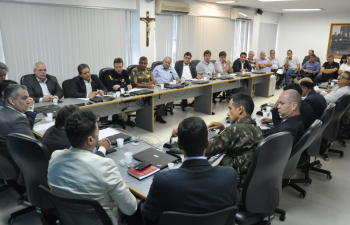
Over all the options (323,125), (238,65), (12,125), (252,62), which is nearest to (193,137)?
(12,125)

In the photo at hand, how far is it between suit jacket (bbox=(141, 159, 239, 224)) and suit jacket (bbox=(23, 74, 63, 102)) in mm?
3288

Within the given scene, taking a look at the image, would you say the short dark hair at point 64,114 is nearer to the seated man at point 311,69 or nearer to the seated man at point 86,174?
the seated man at point 86,174

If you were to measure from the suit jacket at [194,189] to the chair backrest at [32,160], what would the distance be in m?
0.93

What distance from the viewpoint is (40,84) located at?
4.19 metres

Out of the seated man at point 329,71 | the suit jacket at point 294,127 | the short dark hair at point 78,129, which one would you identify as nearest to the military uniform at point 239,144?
the suit jacket at point 294,127

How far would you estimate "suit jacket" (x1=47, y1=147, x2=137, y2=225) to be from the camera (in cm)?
144

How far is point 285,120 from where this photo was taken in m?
2.47

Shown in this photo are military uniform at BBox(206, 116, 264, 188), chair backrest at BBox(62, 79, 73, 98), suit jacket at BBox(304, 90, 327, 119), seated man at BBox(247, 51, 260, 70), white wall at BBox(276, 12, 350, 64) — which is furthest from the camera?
white wall at BBox(276, 12, 350, 64)

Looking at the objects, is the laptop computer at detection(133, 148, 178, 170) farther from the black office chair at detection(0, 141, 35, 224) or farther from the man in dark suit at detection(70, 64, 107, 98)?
the man in dark suit at detection(70, 64, 107, 98)

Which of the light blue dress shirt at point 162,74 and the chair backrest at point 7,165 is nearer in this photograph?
the chair backrest at point 7,165

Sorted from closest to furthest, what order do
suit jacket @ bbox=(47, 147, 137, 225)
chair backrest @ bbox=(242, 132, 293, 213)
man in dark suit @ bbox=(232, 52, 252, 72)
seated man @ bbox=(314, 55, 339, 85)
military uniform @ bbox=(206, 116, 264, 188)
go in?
suit jacket @ bbox=(47, 147, 137, 225) < chair backrest @ bbox=(242, 132, 293, 213) < military uniform @ bbox=(206, 116, 264, 188) < man in dark suit @ bbox=(232, 52, 252, 72) < seated man @ bbox=(314, 55, 339, 85)

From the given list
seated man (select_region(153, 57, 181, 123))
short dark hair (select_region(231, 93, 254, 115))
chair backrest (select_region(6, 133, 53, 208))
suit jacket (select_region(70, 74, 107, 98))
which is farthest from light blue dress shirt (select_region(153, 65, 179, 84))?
chair backrest (select_region(6, 133, 53, 208))

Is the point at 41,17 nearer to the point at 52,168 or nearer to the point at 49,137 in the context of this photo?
the point at 49,137

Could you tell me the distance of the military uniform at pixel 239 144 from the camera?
6.33 ft
